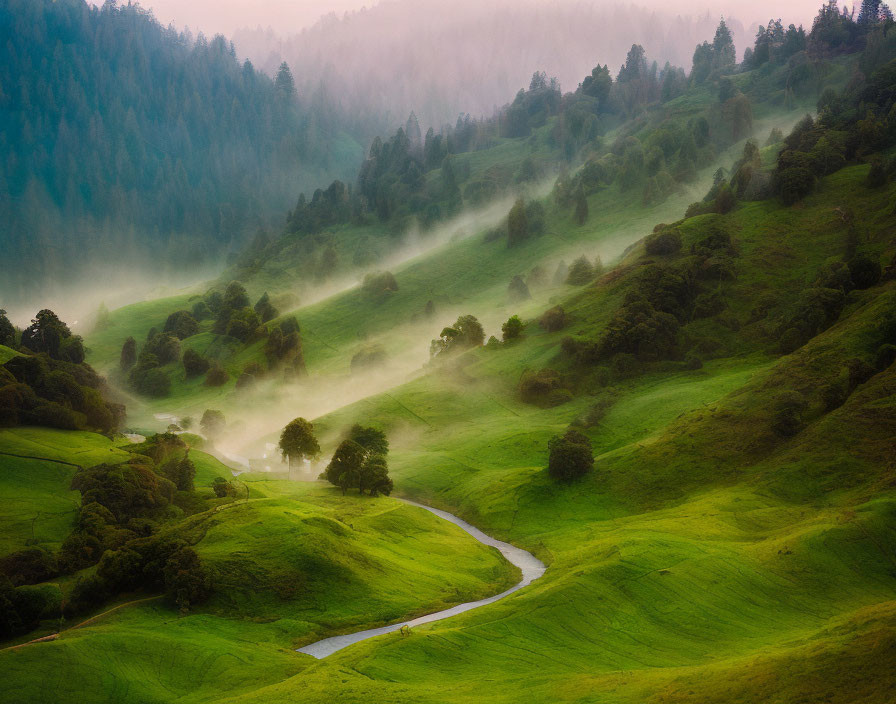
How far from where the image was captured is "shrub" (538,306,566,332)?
155750 millimetres

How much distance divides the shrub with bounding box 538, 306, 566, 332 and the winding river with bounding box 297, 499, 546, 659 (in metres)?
66.9

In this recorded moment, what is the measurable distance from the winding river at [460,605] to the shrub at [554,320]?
66.9 metres

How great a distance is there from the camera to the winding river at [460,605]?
172 feet

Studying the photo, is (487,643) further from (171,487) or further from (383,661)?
(171,487)

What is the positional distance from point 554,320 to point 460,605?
99.7 m

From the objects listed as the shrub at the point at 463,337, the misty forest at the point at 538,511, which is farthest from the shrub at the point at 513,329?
the shrub at the point at 463,337

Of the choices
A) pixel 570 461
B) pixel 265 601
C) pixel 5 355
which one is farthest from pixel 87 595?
pixel 5 355

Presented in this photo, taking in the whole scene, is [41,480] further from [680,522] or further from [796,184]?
[796,184]

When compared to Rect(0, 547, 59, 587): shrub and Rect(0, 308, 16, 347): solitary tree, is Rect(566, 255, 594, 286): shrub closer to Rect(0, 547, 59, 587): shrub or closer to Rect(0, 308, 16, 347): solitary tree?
Rect(0, 308, 16, 347): solitary tree

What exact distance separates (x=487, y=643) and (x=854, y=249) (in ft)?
404

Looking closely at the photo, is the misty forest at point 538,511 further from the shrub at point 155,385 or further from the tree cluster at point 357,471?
the shrub at point 155,385

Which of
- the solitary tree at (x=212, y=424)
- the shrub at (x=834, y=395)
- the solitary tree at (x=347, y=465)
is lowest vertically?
the shrub at (x=834, y=395)

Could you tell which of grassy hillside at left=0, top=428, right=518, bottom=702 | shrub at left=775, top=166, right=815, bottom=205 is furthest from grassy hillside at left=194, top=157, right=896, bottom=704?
shrub at left=775, top=166, right=815, bottom=205

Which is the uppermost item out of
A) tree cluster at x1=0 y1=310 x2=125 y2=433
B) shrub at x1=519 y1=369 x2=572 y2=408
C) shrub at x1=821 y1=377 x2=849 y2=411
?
tree cluster at x1=0 y1=310 x2=125 y2=433
